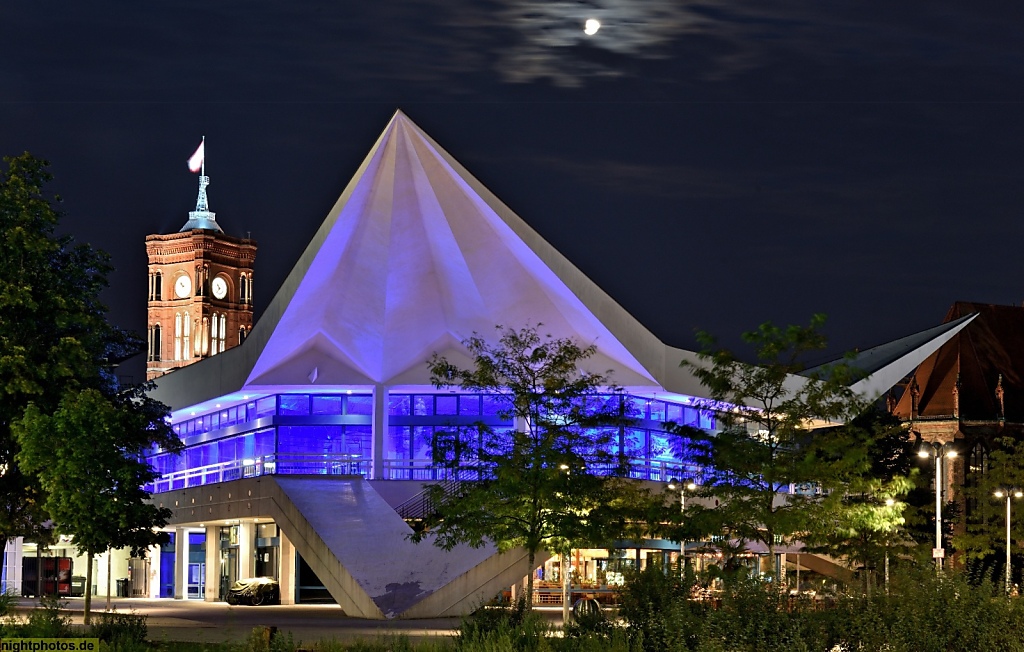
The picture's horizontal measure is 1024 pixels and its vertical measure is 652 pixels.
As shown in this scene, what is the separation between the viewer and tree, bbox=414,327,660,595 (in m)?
33.3

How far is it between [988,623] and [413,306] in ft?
123

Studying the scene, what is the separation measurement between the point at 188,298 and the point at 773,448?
153m

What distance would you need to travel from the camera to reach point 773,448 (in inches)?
1390

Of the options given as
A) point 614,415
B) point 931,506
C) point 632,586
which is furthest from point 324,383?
point 632,586

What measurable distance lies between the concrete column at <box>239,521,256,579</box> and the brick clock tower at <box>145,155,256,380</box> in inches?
5007

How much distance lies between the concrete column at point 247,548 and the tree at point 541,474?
18.6m

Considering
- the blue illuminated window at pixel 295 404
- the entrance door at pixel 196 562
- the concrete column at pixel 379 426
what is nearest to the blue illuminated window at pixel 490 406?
the concrete column at pixel 379 426

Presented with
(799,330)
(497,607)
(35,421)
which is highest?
(799,330)

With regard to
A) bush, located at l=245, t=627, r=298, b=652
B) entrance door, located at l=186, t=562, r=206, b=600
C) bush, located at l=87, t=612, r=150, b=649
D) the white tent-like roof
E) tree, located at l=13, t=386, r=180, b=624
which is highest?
the white tent-like roof

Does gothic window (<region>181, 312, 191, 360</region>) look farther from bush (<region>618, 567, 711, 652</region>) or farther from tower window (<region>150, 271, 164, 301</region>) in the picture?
bush (<region>618, 567, 711, 652</region>)

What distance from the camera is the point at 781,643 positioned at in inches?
655

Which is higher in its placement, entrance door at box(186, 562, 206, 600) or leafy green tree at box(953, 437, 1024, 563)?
leafy green tree at box(953, 437, 1024, 563)

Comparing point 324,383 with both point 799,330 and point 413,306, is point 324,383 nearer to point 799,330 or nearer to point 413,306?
point 413,306

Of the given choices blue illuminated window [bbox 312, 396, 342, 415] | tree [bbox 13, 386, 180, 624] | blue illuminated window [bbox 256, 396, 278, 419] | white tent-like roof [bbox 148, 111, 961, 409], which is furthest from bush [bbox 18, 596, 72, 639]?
blue illuminated window [bbox 256, 396, 278, 419]
